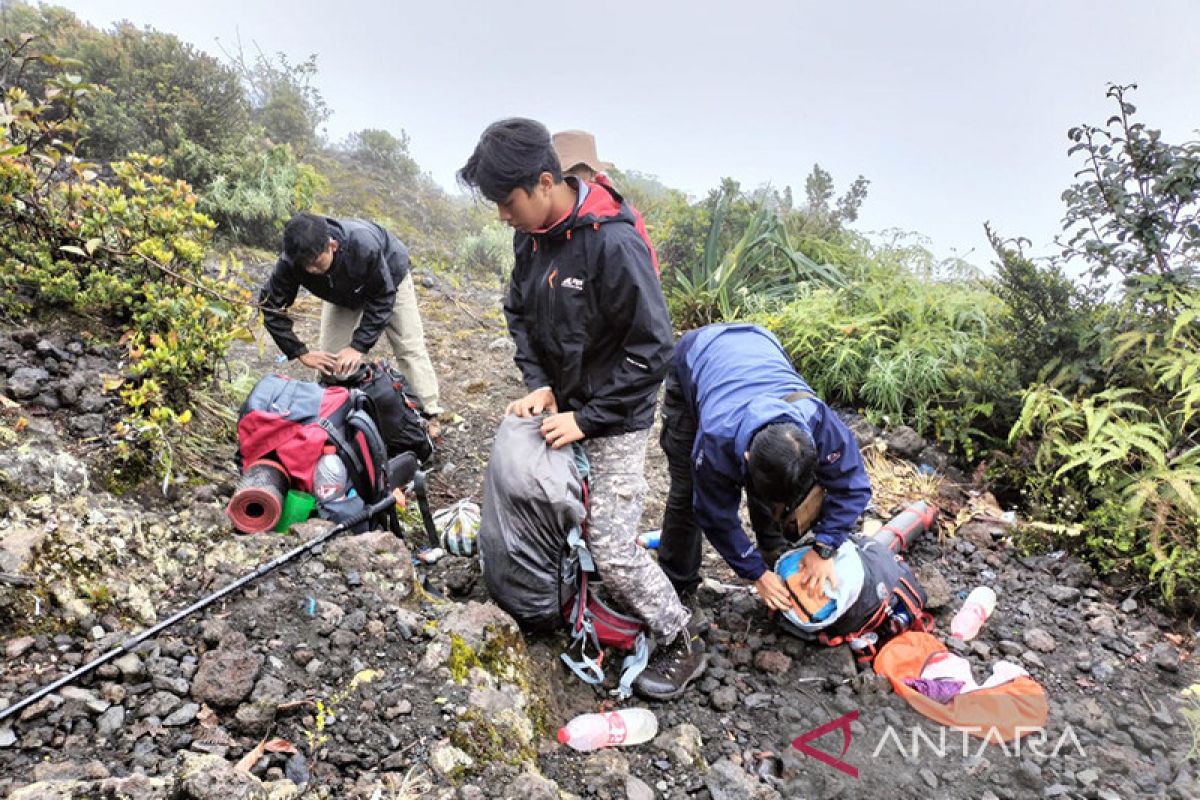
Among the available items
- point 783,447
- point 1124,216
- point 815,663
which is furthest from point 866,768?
point 1124,216

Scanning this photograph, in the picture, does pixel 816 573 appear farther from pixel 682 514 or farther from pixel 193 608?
pixel 193 608

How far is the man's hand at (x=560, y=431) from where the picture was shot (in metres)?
2.57

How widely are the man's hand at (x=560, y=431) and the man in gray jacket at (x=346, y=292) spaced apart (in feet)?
6.04

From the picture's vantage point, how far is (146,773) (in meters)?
1.58

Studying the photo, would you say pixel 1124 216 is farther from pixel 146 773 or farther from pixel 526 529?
pixel 146 773

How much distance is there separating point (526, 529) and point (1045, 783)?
2097 millimetres

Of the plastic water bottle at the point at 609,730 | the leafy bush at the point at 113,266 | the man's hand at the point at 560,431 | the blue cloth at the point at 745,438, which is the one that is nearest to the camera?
the plastic water bottle at the point at 609,730

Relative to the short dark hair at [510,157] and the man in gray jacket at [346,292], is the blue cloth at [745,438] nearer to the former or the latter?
the short dark hair at [510,157]

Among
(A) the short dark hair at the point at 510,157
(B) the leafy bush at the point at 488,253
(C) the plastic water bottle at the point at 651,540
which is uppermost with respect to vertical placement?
(A) the short dark hair at the point at 510,157

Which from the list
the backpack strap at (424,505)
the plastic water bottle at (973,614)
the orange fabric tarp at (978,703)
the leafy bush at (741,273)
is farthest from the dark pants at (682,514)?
the leafy bush at (741,273)

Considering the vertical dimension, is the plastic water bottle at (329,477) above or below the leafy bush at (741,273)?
below

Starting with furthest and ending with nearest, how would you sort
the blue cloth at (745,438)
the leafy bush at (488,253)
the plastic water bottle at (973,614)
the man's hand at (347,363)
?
1. the leafy bush at (488,253)
2. the man's hand at (347,363)
3. the plastic water bottle at (973,614)
4. the blue cloth at (745,438)

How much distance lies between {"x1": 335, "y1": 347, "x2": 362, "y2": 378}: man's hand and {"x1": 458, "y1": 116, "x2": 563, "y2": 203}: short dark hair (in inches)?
76.1

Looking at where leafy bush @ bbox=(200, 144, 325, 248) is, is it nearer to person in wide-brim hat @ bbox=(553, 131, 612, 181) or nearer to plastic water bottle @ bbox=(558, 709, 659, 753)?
person in wide-brim hat @ bbox=(553, 131, 612, 181)
